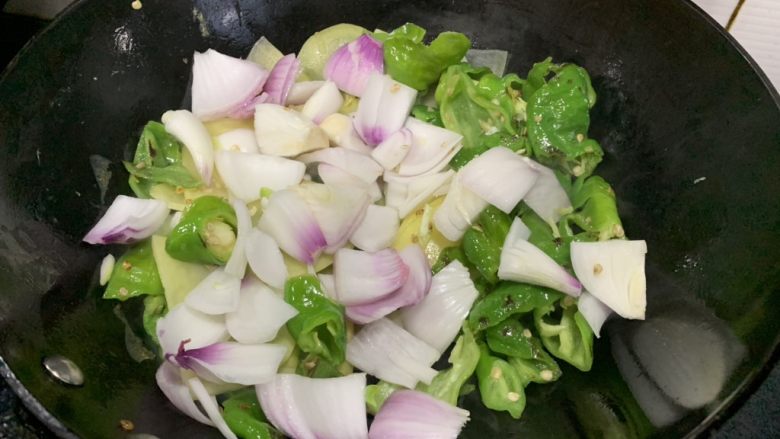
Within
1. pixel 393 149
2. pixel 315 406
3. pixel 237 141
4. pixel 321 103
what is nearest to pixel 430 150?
pixel 393 149

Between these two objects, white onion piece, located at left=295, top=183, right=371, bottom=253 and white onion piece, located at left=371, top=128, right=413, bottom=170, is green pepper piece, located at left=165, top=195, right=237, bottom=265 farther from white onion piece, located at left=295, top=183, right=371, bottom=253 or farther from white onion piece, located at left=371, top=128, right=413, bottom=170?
white onion piece, located at left=371, top=128, right=413, bottom=170

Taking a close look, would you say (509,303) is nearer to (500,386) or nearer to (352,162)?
(500,386)

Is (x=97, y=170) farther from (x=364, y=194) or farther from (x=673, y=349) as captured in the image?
(x=673, y=349)

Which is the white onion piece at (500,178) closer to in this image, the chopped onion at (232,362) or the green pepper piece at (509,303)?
the green pepper piece at (509,303)

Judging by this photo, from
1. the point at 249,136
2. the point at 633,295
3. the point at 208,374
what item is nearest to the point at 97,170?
the point at 249,136

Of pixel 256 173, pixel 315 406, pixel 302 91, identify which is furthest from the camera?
pixel 302 91
